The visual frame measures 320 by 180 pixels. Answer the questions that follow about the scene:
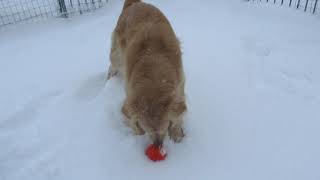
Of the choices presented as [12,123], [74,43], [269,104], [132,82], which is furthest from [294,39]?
[12,123]

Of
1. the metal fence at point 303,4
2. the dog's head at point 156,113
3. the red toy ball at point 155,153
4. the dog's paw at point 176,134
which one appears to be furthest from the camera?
the metal fence at point 303,4

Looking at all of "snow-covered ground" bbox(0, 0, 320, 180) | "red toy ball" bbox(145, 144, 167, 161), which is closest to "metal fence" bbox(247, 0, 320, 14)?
"snow-covered ground" bbox(0, 0, 320, 180)

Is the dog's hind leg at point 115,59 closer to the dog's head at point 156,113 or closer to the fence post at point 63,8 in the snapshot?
the dog's head at point 156,113

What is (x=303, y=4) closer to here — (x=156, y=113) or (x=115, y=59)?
(x=115, y=59)

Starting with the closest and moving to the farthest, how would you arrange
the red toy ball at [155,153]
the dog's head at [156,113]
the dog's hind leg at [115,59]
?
the dog's head at [156,113]
the red toy ball at [155,153]
the dog's hind leg at [115,59]

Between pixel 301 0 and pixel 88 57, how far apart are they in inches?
143

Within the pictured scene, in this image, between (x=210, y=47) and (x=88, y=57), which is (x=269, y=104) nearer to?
(x=210, y=47)

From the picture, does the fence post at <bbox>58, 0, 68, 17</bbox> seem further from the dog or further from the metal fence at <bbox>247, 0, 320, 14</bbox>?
the metal fence at <bbox>247, 0, 320, 14</bbox>

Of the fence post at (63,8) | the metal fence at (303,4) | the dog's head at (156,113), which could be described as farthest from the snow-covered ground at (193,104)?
the dog's head at (156,113)

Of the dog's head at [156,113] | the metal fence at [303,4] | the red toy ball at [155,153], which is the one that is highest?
the dog's head at [156,113]

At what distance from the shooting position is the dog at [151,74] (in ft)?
7.86

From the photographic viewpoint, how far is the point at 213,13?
532 cm

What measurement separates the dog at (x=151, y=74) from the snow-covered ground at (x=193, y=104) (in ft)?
1.23

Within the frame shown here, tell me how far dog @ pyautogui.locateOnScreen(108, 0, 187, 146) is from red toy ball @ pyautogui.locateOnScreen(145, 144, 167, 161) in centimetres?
12
